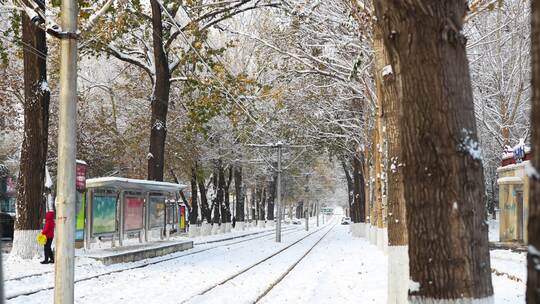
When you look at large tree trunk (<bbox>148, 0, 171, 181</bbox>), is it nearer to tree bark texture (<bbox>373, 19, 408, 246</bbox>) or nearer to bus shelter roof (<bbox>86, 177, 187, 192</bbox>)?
bus shelter roof (<bbox>86, 177, 187, 192</bbox>)

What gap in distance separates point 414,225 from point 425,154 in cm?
45

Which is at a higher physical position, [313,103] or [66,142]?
[313,103]

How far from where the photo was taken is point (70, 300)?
754 cm

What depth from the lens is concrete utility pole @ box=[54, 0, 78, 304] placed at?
7.55 m

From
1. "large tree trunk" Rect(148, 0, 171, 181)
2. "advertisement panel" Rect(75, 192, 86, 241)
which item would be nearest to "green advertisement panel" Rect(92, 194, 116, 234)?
"advertisement panel" Rect(75, 192, 86, 241)

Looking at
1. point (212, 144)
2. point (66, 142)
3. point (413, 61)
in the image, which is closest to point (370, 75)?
point (66, 142)

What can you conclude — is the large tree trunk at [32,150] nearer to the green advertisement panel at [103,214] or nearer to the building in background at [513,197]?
the green advertisement panel at [103,214]

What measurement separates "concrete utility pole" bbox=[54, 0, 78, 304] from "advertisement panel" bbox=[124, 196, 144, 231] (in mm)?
13826

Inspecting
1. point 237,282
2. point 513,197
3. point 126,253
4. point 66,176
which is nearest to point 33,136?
point 126,253

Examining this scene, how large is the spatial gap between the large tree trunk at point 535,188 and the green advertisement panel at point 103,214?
17.8 m

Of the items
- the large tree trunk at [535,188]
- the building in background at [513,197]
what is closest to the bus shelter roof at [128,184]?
the building in background at [513,197]

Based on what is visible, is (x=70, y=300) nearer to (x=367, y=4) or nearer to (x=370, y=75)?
(x=367, y=4)

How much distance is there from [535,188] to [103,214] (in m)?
18.6

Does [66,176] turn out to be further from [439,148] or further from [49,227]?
[49,227]
